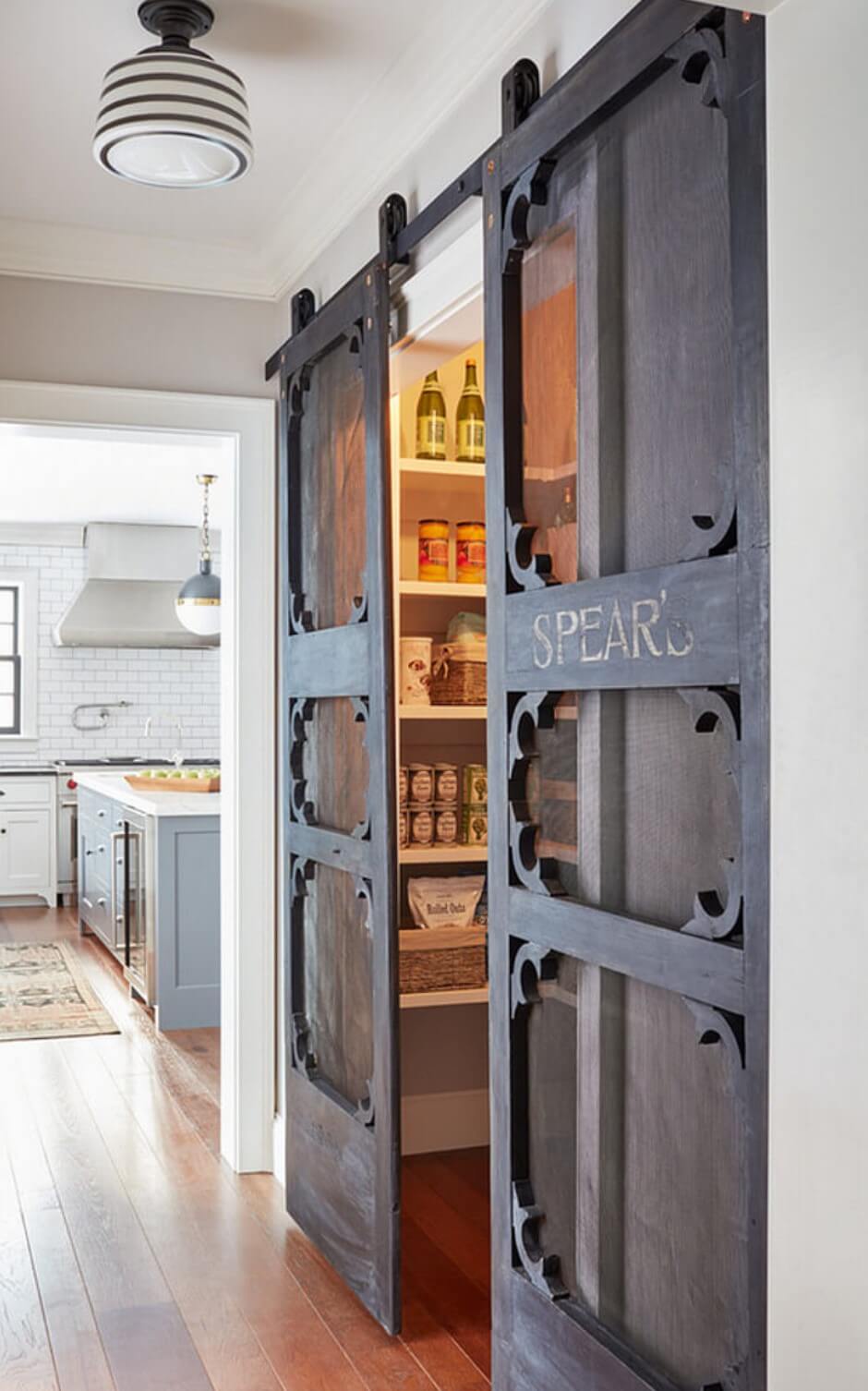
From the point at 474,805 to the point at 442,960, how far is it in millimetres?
460

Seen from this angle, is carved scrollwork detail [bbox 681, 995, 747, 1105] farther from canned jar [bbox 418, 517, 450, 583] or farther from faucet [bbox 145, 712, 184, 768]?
faucet [bbox 145, 712, 184, 768]

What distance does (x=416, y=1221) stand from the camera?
12.5 ft

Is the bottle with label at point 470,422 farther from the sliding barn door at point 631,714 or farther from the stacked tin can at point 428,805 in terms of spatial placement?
the sliding barn door at point 631,714

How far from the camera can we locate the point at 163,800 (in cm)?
661

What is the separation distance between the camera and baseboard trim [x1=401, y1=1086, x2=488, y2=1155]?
4.40 metres

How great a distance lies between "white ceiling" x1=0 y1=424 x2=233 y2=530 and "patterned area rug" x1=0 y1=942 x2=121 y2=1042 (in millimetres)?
2522

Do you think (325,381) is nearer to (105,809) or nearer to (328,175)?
(328,175)

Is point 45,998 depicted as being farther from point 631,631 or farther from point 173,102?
point 631,631

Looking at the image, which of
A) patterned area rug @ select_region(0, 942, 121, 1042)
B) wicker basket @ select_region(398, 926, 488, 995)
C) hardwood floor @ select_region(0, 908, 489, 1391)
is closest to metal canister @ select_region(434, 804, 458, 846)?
wicker basket @ select_region(398, 926, 488, 995)

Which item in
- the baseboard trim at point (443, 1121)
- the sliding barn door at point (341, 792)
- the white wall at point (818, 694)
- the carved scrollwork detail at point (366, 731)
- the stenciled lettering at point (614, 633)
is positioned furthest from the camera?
the baseboard trim at point (443, 1121)

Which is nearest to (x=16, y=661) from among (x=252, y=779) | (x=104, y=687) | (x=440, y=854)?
(x=104, y=687)

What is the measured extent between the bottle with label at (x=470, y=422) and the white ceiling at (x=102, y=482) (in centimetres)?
218

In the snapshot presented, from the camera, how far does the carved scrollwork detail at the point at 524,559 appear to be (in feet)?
7.53

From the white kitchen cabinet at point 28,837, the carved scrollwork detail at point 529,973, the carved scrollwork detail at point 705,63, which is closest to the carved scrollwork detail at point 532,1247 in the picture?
the carved scrollwork detail at point 529,973
